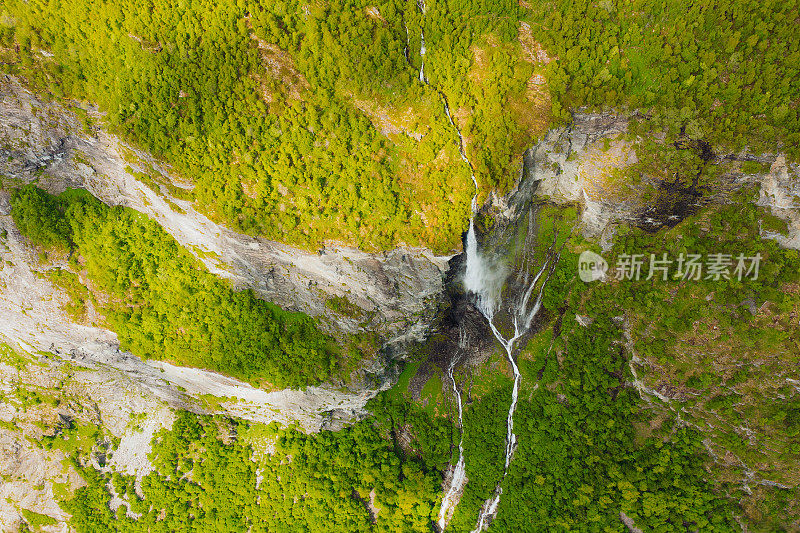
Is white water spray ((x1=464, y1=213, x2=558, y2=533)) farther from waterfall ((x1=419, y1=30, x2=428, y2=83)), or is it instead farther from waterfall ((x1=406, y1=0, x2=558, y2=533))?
waterfall ((x1=419, y1=30, x2=428, y2=83))

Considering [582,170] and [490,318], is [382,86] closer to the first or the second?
[582,170]

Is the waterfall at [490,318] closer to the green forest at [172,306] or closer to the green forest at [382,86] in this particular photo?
the green forest at [382,86]

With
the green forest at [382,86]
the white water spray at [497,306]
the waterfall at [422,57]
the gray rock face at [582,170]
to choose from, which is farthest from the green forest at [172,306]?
the waterfall at [422,57]

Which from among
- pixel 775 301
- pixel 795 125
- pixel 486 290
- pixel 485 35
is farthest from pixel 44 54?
pixel 775 301

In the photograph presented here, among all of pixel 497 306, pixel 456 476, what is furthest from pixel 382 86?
pixel 456 476

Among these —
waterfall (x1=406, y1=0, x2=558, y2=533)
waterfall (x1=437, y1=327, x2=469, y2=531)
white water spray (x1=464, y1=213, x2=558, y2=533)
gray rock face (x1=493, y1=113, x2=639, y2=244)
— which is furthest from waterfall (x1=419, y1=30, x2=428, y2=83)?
waterfall (x1=437, y1=327, x2=469, y2=531)

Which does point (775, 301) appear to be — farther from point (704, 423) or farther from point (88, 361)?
point (88, 361)

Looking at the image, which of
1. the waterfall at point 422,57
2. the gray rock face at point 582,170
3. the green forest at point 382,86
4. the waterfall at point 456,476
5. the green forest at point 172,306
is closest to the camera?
the green forest at point 382,86
